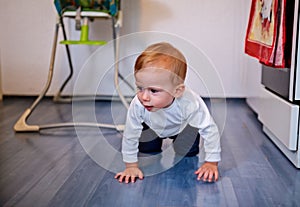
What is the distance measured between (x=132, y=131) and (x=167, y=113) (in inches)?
4.2

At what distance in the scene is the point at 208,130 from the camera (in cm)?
107

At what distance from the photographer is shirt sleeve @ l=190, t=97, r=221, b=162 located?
1.07 meters

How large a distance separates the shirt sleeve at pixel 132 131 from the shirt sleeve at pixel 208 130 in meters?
0.15

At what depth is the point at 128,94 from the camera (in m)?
2.00

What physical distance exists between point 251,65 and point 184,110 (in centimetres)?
96

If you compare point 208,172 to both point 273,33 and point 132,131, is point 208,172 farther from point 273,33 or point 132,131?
point 273,33

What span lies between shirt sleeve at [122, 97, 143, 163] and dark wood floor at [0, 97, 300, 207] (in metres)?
0.07

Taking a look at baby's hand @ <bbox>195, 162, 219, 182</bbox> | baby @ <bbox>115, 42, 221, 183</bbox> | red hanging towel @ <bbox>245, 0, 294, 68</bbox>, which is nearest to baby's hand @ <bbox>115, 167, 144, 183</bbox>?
baby @ <bbox>115, 42, 221, 183</bbox>

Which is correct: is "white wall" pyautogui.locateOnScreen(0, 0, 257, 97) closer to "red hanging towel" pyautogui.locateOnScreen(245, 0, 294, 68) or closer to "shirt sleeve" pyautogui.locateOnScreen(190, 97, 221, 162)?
"red hanging towel" pyautogui.locateOnScreen(245, 0, 294, 68)

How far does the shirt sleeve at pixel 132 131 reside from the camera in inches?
42.4

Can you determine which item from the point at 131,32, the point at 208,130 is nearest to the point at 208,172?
the point at 208,130

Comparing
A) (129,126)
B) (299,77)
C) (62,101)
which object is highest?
(299,77)

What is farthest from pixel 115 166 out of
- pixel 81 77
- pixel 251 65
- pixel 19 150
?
pixel 251 65

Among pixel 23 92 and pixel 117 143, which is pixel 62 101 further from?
pixel 117 143
